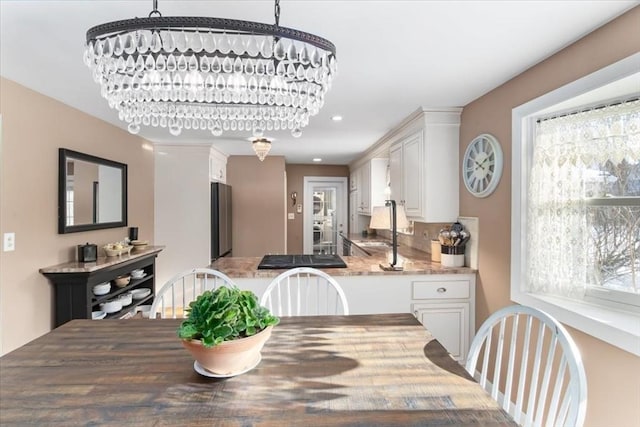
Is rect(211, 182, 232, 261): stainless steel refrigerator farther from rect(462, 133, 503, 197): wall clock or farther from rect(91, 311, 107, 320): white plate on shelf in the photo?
rect(462, 133, 503, 197): wall clock

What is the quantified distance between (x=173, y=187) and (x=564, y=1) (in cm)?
421

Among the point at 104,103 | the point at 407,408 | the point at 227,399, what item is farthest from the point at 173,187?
the point at 407,408

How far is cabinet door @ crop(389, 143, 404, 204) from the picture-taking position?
3463mm

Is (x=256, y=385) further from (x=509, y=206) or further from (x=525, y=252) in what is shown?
(x=509, y=206)

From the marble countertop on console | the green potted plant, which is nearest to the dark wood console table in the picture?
the marble countertop on console

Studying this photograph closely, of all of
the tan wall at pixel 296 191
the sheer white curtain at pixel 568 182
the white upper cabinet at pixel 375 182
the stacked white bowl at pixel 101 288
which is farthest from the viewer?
the tan wall at pixel 296 191

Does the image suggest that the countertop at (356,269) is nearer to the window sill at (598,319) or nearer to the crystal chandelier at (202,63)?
the window sill at (598,319)

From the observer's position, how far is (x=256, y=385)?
39.6 inches

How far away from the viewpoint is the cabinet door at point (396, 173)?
3463mm

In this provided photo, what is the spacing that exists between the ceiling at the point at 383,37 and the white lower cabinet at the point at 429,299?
1454 millimetres

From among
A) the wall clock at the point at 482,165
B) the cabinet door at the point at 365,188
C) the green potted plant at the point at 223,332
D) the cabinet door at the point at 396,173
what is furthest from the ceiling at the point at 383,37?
the cabinet door at the point at 365,188

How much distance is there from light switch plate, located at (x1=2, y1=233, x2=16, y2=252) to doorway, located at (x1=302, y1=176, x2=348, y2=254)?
480 cm

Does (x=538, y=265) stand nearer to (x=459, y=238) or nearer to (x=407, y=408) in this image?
(x=459, y=238)

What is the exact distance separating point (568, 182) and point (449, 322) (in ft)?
4.64
